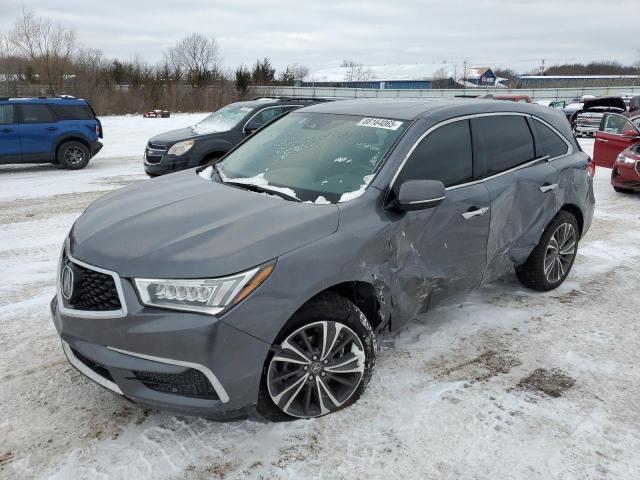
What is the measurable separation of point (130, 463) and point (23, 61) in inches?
1741

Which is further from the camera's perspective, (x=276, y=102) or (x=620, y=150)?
(x=276, y=102)

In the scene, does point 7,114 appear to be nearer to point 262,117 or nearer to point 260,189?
point 262,117

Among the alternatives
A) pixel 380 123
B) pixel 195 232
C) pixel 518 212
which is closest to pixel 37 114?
pixel 380 123

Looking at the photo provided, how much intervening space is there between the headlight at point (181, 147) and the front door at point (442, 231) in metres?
6.60

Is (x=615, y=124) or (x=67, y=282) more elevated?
(x=615, y=124)

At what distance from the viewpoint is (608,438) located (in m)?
2.88

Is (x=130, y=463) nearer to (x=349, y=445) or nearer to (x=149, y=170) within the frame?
(x=349, y=445)

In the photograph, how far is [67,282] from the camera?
281 centimetres

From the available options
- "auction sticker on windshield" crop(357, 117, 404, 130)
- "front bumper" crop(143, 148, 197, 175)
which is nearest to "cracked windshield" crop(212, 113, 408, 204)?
"auction sticker on windshield" crop(357, 117, 404, 130)

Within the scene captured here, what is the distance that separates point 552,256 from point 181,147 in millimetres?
6777

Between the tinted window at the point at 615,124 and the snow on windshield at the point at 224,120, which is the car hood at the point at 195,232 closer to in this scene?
the snow on windshield at the point at 224,120

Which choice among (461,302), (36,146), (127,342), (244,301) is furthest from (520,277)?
(36,146)

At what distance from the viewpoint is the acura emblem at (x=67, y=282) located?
2.76 meters

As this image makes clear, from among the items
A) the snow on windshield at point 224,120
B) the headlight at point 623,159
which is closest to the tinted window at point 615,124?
the headlight at point 623,159
